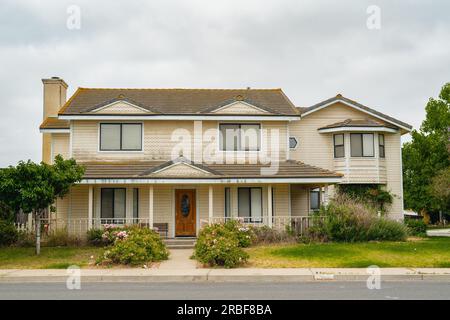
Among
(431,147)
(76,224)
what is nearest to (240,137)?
(76,224)

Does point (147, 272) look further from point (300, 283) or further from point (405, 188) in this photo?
point (405, 188)

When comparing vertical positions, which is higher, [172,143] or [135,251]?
[172,143]

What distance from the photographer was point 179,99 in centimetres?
2669

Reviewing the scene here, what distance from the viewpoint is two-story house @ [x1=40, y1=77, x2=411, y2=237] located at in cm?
2273

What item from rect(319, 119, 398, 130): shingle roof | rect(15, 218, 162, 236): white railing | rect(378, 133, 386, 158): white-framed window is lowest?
rect(15, 218, 162, 236): white railing

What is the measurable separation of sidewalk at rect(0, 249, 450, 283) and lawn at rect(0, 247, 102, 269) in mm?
1229

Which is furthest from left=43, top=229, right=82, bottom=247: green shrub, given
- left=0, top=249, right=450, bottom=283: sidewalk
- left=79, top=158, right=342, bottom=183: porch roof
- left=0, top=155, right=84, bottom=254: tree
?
left=0, top=249, right=450, bottom=283: sidewalk

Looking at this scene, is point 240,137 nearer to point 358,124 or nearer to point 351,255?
point 358,124

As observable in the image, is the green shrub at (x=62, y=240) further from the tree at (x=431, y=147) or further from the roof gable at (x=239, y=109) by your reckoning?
the tree at (x=431, y=147)

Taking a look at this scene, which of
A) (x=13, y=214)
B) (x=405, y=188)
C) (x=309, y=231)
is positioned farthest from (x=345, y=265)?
(x=405, y=188)

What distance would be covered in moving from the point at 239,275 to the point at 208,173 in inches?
319

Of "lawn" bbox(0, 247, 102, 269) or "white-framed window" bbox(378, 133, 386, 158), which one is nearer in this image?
"lawn" bbox(0, 247, 102, 269)

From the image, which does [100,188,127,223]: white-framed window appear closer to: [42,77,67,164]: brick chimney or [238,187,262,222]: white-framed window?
[238,187,262,222]: white-framed window
